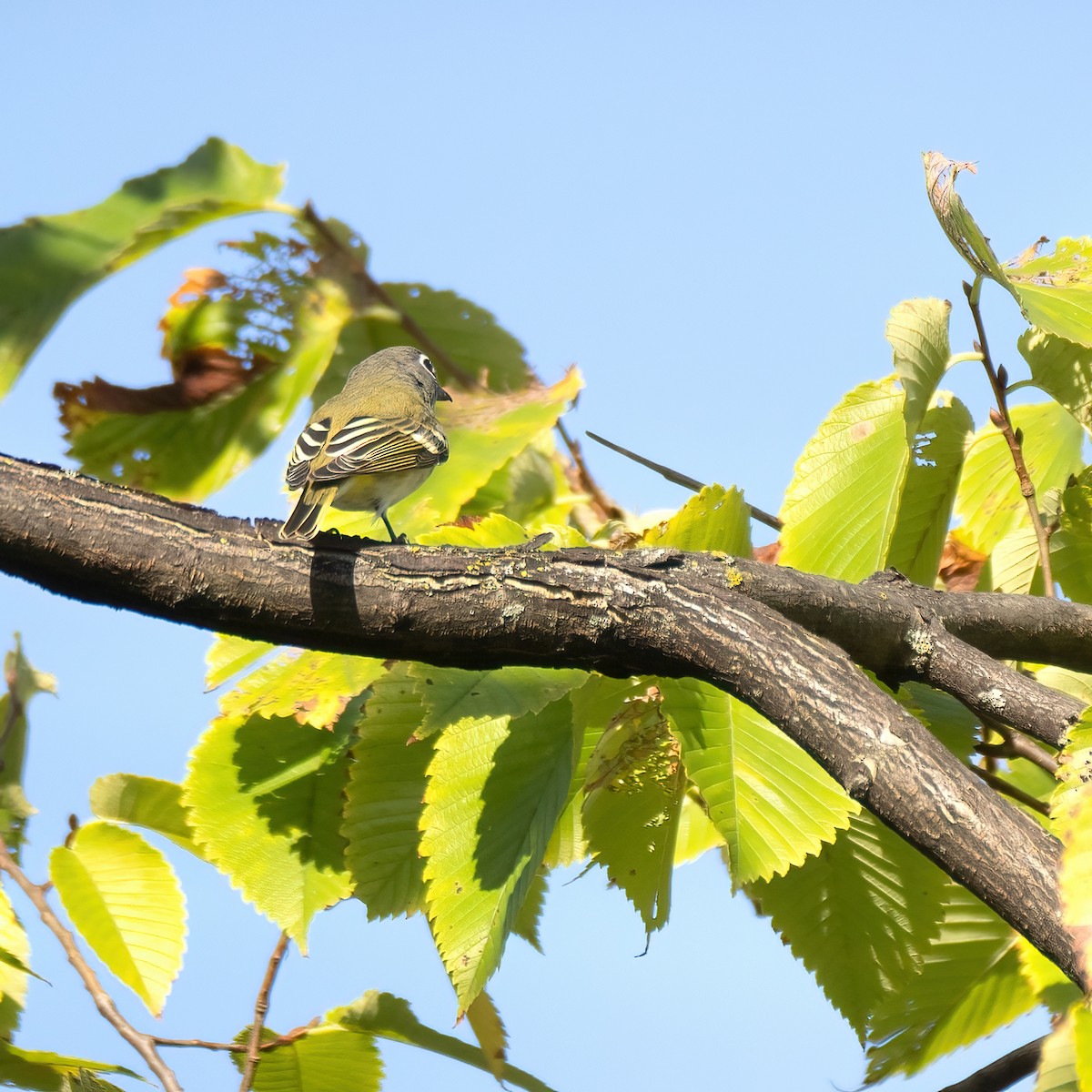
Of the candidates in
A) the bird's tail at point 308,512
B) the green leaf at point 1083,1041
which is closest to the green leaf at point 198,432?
the bird's tail at point 308,512

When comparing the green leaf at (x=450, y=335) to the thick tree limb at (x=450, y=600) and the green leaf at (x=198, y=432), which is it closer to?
the green leaf at (x=198, y=432)

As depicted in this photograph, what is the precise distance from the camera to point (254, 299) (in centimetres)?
400

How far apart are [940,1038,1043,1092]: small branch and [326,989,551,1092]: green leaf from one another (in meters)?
0.95

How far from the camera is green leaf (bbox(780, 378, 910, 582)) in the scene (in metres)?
3.06

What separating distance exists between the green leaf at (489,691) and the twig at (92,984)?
2.68 ft

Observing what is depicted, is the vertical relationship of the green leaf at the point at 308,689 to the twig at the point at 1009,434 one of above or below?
below

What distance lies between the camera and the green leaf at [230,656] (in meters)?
2.96

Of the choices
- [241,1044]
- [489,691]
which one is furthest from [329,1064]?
[489,691]

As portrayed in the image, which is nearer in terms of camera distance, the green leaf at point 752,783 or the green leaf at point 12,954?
the green leaf at point 752,783

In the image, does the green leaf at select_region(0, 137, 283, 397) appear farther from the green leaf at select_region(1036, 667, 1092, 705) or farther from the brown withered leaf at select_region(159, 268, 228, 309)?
the green leaf at select_region(1036, 667, 1092, 705)

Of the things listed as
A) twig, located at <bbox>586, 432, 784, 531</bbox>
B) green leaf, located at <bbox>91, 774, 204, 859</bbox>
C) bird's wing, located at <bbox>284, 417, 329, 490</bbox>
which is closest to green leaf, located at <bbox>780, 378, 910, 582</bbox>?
twig, located at <bbox>586, 432, 784, 531</bbox>

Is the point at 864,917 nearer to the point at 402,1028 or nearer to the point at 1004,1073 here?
the point at 1004,1073

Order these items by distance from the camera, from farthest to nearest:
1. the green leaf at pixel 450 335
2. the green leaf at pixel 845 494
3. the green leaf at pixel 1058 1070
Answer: the green leaf at pixel 450 335
the green leaf at pixel 845 494
the green leaf at pixel 1058 1070

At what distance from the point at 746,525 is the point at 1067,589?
1645 millimetres
